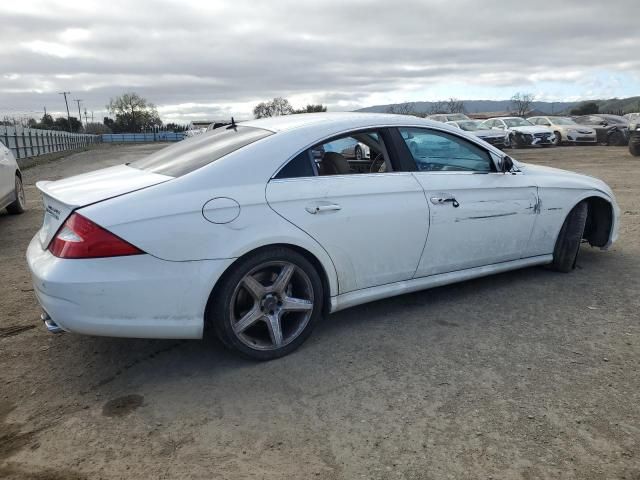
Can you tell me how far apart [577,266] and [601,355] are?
2.01 meters

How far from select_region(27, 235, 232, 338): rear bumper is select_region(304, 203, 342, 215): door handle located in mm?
620

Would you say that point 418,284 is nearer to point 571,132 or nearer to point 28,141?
point 571,132

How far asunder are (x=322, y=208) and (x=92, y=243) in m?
1.37

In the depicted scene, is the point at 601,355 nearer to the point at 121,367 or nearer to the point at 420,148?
the point at 420,148

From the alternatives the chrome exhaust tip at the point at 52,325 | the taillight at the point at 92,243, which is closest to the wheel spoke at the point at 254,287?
the taillight at the point at 92,243

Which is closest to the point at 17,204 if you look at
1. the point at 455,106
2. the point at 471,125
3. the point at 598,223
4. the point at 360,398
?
the point at 360,398

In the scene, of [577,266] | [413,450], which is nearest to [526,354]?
[413,450]

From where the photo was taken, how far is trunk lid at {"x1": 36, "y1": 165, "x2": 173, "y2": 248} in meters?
3.14

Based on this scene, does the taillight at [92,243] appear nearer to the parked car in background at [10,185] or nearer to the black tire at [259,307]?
the black tire at [259,307]

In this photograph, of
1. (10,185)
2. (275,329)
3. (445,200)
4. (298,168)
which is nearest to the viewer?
(275,329)

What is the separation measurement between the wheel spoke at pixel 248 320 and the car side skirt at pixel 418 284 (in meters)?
0.54

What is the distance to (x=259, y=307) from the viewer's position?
3.35 meters

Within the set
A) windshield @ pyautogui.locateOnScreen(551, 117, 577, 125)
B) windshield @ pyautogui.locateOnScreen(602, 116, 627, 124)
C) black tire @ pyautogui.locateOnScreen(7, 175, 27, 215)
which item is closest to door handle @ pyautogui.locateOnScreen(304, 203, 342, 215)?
black tire @ pyautogui.locateOnScreen(7, 175, 27, 215)

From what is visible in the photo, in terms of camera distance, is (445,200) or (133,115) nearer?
(445,200)
